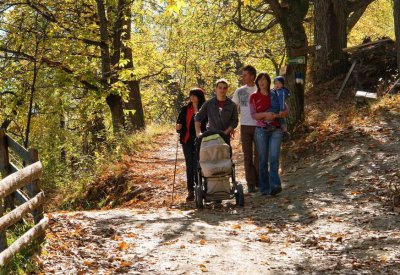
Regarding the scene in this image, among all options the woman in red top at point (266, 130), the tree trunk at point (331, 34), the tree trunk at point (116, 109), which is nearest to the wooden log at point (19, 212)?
the woman in red top at point (266, 130)

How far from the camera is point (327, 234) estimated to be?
7.27 meters

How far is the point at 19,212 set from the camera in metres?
5.81

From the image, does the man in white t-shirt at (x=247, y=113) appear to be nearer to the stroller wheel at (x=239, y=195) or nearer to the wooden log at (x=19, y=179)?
the stroller wheel at (x=239, y=195)

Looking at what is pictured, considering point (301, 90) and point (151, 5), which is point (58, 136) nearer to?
point (151, 5)

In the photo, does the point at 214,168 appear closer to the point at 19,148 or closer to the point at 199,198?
the point at 199,198

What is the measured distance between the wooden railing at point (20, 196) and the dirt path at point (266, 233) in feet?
1.04

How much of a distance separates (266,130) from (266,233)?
2.43 m

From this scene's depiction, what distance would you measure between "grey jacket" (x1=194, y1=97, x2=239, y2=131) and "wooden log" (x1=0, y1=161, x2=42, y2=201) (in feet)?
12.0

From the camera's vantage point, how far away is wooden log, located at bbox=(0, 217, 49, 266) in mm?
5328

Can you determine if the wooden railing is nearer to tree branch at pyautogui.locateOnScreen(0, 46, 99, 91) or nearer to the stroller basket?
the stroller basket

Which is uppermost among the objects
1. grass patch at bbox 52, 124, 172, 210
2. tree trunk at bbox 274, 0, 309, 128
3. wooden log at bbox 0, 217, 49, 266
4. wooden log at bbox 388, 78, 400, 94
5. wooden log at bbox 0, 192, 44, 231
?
tree trunk at bbox 274, 0, 309, 128

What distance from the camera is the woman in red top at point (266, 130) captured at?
30.9ft

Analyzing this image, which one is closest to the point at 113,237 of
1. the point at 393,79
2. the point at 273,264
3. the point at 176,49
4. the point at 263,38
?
the point at 273,264

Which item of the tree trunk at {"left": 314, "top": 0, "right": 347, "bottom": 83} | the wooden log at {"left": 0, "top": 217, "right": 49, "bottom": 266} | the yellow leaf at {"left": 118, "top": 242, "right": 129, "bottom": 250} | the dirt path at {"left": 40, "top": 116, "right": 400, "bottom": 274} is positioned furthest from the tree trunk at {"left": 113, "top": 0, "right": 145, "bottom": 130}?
the wooden log at {"left": 0, "top": 217, "right": 49, "bottom": 266}
